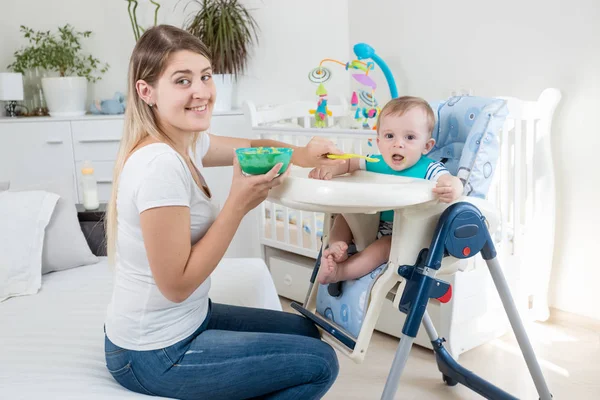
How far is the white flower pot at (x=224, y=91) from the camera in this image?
3.54 meters

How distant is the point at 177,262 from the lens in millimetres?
1176

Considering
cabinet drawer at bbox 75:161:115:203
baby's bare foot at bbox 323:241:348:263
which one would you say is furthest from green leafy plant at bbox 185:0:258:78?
baby's bare foot at bbox 323:241:348:263

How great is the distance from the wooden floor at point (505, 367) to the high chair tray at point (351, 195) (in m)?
0.99

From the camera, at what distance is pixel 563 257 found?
2578 mm

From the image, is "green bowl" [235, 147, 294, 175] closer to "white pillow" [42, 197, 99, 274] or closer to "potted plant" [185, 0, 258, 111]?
"white pillow" [42, 197, 99, 274]

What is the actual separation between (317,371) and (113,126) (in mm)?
2628

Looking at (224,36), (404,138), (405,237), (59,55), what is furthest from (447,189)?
(59,55)

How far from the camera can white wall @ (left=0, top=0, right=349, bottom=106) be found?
3619mm

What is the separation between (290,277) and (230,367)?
166 centimetres

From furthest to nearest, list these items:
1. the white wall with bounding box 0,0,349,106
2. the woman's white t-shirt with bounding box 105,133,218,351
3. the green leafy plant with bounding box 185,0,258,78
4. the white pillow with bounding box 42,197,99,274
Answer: the white wall with bounding box 0,0,349,106, the green leafy plant with bounding box 185,0,258,78, the white pillow with bounding box 42,197,99,274, the woman's white t-shirt with bounding box 105,133,218,351

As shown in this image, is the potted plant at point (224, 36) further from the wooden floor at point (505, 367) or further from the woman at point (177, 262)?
the woman at point (177, 262)

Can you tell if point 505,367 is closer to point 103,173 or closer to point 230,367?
point 230,367

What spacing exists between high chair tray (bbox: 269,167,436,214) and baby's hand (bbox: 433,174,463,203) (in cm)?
2

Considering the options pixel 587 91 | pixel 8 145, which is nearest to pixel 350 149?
pixel 587 91
